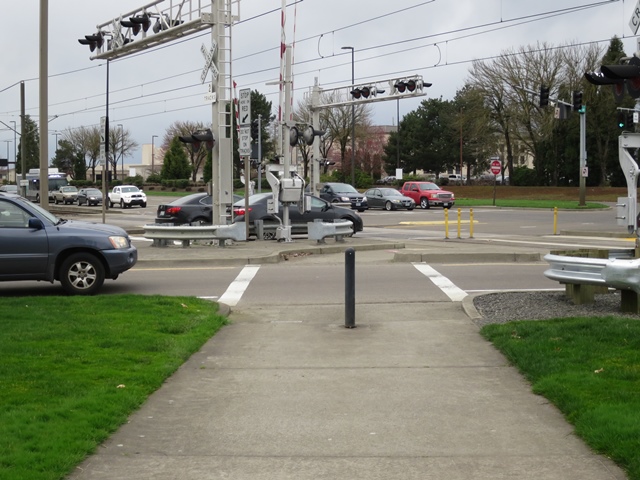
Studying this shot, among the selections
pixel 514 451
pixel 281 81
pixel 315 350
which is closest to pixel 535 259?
pixel 281 81

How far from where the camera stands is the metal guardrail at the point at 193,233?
2103 centimetres

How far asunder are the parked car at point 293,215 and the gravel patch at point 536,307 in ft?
41.1

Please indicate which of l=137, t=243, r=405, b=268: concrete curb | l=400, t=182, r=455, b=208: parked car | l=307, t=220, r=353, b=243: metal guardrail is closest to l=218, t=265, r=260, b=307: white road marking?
l=137, t=243, r=405, b=268: concrete curb

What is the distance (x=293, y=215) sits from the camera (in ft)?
86.6

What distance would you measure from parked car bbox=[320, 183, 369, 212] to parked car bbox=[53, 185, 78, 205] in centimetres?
2725

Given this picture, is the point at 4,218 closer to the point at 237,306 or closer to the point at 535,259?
the point at 237,306

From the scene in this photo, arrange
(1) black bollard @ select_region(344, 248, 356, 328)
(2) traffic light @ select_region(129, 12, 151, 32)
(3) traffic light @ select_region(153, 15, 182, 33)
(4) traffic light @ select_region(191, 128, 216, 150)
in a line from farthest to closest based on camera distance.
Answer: (2) traffic light @ select_region(129, 12, 151, 32), (3) traffic light @ select_region(153, 15, 182, 33), (4) traffic light @ select_region(191, 128, 216, 150), (1) black bollard @ select_region(344, 248, 356, 328)

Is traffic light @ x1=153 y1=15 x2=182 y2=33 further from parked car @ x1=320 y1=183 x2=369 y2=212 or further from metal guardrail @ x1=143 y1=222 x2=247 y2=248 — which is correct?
parked car @ x1=320 y1=183 x2=369 y2=212

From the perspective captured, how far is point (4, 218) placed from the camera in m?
13.3

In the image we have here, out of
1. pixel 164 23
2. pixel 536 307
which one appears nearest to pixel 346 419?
pixel 536 307

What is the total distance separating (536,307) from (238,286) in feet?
17.9

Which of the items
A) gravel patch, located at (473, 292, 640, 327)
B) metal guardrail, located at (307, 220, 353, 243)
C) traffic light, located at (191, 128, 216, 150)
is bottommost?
gravel patch, located at (473, 292, 640, 327)

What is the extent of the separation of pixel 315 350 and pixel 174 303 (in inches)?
134

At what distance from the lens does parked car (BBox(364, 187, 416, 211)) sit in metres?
52.5
